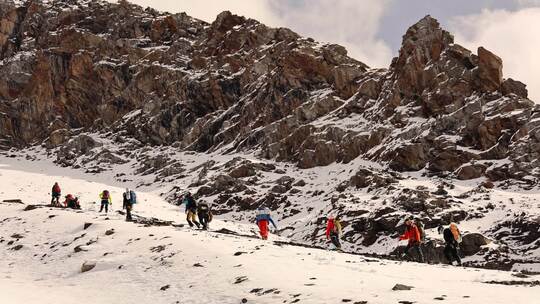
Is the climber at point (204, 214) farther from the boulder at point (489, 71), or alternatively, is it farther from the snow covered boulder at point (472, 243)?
the boulder at point (489, 71)

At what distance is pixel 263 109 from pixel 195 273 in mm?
62724

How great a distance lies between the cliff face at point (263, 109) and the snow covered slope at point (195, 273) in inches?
883

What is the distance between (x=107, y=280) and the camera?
18406mm

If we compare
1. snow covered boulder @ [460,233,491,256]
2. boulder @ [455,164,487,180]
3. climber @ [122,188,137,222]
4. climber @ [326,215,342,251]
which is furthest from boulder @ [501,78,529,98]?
climber @ [122,188,137,222]

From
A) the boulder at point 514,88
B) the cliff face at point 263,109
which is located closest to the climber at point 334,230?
the cliff face at point 263,109

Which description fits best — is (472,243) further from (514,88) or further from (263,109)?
(263,109)

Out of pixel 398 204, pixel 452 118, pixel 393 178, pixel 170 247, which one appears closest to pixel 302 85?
pixel 452 118

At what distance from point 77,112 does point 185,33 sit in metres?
24.9

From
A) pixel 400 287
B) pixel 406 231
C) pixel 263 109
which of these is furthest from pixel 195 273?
pixel 263 109

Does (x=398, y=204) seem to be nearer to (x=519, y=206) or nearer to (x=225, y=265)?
(x=519, y=206)

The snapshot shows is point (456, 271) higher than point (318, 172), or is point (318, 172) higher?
point (318, 172)

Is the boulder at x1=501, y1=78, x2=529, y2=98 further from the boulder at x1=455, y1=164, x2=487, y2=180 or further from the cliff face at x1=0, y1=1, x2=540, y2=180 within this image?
the boulder at x1=455, y1=164, x2=487, y2=180

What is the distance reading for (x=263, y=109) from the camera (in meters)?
79.4

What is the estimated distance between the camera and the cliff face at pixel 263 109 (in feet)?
173
